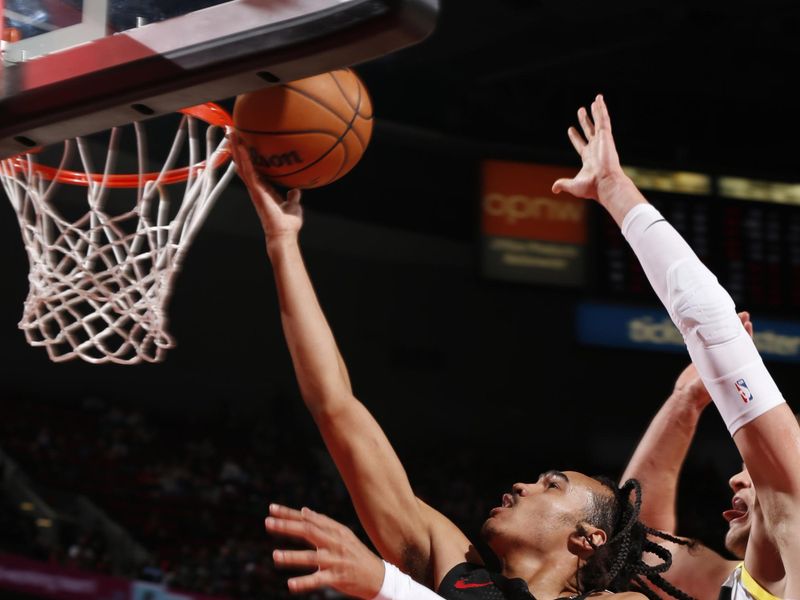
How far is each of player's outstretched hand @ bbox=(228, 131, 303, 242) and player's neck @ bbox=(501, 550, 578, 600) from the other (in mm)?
746

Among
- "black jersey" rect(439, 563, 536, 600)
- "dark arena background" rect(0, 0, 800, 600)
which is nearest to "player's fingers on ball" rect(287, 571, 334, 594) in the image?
"black jersey" rect(439, 563, 536, 600)

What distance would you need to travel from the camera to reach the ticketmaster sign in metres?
9.04

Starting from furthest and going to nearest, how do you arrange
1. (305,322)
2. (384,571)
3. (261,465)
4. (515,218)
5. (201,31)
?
(261,465)
(515,218)
(305,322)
(201,31)
(384,571)

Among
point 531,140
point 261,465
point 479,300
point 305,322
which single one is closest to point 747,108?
Answer: point 531,140

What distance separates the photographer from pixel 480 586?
6.59 ft

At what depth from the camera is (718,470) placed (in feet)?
37.4

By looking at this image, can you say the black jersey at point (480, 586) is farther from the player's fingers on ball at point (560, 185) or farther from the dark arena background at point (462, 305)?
the dark arena background at point (462, 305)

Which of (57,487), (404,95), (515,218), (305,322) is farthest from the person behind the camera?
(404,95)

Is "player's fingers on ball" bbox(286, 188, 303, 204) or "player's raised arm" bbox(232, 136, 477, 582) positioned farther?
"player's fingers on ball" bbox(286, 188, 303, 204)

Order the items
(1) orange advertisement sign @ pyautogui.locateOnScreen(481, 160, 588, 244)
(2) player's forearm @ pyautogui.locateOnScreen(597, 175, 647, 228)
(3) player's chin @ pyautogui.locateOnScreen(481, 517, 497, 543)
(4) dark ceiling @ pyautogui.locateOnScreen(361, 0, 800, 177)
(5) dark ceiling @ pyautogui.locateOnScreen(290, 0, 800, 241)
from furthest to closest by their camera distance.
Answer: (5) dark ceiling @ pyautogui.locateOnScreen(290, 0, 800, 241) → (4) dark ceiling @ pyautogui.locateOnScreen(361, 0, 800, 177) → (1) orange advertisement sign @ pyautogui.locateOnScreen(481, 160, 588, 244) → (3) player's chin @ pyautogui.locateOnScreen(481, 517, 497, 543) → (2) player's forearm @ pyautogui.locateOnScreen(597, 175, 647, 228)

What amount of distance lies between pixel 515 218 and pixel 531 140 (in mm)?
1235

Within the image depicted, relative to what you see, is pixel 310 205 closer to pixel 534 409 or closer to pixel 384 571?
pixel 534 409

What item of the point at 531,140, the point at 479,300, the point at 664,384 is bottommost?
the point at 664,384

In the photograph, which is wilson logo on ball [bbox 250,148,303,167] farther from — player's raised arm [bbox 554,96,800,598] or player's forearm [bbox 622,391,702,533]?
player's forearm [bbox 622,391,702,533]
